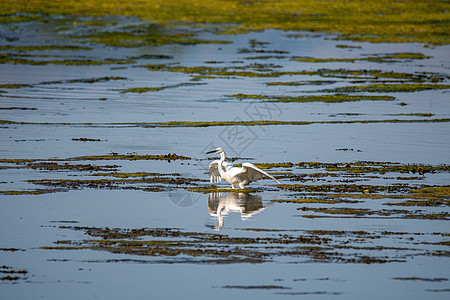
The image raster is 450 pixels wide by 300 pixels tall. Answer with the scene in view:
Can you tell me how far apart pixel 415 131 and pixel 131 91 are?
13600 millimetres

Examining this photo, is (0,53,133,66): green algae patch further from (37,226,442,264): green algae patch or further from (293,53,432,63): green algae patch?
(37,226,442,264): green algae patch

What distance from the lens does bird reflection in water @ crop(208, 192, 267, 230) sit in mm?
17141

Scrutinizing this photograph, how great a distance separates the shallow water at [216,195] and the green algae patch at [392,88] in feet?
1.63

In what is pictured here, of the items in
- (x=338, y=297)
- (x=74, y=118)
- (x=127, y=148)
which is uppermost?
(x=74, y=118)

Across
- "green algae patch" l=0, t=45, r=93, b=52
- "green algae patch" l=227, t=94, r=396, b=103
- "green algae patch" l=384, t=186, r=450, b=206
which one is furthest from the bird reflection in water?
"green algae patch" l=0, t=45, r=93, b=52

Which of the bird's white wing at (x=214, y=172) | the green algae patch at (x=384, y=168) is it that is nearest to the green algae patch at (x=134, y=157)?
the bird's white wing at (x=214, y=172)

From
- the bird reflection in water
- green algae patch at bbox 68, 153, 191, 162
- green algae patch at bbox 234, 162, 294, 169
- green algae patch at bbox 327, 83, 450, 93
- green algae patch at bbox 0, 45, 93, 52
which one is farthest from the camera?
green algae patch at bbox 0, 45, 93, 52

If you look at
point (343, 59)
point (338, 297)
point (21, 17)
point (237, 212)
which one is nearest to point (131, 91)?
point (343, 59)

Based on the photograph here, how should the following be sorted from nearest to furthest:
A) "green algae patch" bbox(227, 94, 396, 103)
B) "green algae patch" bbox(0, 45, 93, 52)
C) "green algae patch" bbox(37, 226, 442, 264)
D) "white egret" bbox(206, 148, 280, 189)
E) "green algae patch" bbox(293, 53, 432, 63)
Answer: "green algae patch" bbox(37, 226, 442, 264)
"white egret" bbox(206, 148, 280, 189)
"green algae patch" bbox(227, 94, 396, 103)
"green algae patch" bbox(293, 53, 432, 63)
"green algae patch" bbox(0, 45, 93, 52)

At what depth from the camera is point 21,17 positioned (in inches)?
2982

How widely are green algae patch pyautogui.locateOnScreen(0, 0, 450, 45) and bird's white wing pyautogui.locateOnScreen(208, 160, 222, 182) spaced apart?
4346 centimetres

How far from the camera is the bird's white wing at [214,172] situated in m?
19.1

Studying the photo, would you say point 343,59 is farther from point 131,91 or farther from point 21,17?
point 21,17

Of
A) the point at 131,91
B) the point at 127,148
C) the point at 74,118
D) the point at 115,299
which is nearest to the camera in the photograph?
the point at 115,299
